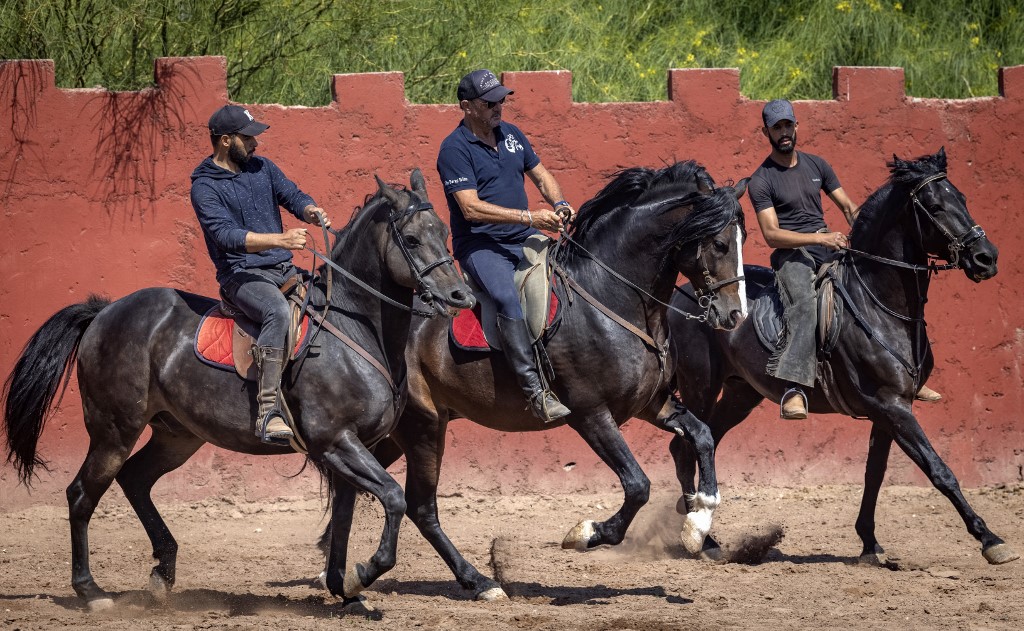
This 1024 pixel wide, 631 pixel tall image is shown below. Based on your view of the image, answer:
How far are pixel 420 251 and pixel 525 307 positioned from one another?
109 centimetres

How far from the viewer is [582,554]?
363 inches

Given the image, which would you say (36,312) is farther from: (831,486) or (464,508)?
Answer: (831,486)

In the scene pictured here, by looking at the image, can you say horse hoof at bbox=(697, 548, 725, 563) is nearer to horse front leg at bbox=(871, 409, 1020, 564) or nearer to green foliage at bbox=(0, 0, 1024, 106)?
horse front leg at bbox=(871, 409, 1020, 564)

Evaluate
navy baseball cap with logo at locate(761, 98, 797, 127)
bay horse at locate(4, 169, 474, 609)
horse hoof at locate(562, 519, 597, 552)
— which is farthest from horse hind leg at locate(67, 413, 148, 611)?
navy baseball cap with logo at locate(761, 98, 797, 127)

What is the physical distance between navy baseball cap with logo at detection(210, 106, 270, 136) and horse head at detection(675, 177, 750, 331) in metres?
→ 2.60

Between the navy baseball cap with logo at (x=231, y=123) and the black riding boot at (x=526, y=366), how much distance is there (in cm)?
187

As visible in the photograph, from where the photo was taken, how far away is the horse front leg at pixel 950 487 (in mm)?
7996

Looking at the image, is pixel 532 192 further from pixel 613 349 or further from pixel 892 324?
pixel 892 324

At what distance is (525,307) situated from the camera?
299 inches

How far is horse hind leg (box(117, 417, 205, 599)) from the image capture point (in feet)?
25.4

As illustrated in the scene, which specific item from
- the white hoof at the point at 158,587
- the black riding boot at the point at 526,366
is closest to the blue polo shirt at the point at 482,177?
the black riding boot at the point at 526,366

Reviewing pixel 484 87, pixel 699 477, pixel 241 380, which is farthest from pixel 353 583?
pixel 484 87

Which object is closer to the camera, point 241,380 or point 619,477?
point 241,380

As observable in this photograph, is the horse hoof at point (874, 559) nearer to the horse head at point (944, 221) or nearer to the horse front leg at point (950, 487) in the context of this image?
the horse front leg at point (950, 487)
